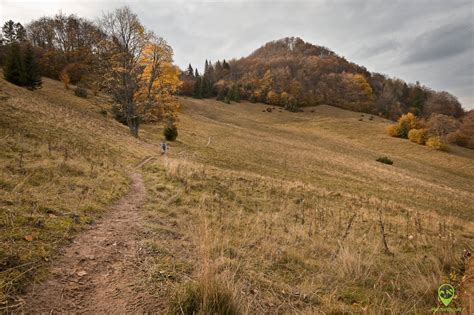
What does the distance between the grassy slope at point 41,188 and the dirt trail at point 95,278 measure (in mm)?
236

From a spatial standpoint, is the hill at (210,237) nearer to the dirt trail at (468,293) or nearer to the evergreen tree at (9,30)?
the dirt trail at (468,293)

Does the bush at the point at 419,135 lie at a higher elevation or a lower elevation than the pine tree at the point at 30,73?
lower

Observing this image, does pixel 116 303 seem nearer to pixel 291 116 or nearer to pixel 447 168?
pixel 447 168

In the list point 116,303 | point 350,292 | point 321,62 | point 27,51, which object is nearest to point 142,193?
point 116,303

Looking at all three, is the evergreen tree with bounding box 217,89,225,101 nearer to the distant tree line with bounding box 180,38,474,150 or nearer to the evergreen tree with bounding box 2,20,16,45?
the distant tree line with bounding box 180,38,474,150

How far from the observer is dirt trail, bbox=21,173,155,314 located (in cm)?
305

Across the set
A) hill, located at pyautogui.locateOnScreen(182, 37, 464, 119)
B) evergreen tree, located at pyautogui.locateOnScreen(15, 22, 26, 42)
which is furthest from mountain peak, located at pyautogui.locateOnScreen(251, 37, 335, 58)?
evergreen tree, located at pyautogui.locateOnScreen(15, 22, 26, 42)

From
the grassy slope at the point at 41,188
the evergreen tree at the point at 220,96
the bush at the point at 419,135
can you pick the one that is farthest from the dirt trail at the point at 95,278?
the evergreen tree at the point at 220,96

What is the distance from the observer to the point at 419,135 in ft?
180

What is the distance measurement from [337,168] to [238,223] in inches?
919

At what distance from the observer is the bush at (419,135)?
54.8 metres

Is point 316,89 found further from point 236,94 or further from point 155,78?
point 155,78

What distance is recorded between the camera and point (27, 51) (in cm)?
3400

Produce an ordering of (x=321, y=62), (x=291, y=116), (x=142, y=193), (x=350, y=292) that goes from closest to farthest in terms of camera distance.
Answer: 1. (x=350, y=292)
2. (x=142, y=193)
3. (x=291, y=116)
4. (x=321, y=62)
